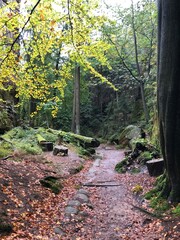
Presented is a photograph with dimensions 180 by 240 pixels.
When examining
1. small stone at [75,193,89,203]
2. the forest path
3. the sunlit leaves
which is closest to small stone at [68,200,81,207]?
small stone at [75,193,89,203]

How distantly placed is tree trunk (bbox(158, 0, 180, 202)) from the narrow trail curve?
105 centimetres

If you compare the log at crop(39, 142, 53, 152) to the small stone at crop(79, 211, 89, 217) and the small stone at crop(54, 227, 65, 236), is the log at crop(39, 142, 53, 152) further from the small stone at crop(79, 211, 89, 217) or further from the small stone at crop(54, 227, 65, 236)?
the small stone at crop(54, 227, 65, 236)

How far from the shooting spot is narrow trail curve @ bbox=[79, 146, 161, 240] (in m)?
5.13

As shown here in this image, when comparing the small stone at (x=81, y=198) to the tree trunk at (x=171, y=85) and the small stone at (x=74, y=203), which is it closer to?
the small stone at (x=74, y=203)

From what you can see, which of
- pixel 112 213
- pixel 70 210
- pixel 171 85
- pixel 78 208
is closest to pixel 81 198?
pixel 78 208

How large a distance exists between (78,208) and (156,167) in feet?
11.0

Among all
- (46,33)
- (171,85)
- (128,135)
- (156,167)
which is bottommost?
(156,167)

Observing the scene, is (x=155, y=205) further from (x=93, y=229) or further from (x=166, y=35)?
(x=166, y=35)

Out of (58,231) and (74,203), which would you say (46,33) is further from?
(58,231)

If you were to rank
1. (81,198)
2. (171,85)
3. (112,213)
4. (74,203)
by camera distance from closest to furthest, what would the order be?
(171,85) < (112,213) < (74,203) < (81,198)

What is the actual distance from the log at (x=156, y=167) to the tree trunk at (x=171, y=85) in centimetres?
272

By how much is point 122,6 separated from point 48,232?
18.9 m

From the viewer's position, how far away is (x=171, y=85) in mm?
5395

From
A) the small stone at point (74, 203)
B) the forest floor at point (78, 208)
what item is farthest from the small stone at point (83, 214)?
the small stone at point (74, 203)
